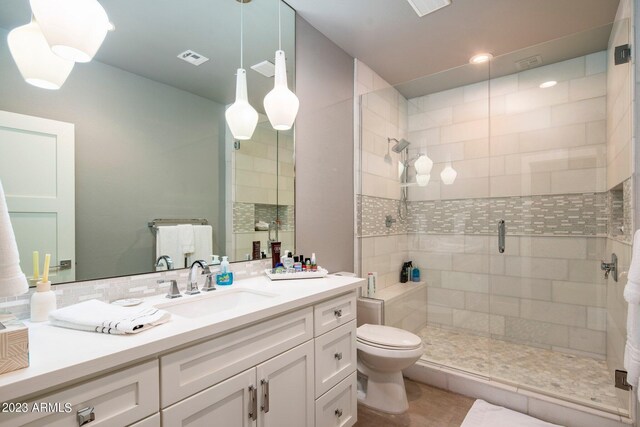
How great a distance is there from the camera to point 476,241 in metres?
2.90

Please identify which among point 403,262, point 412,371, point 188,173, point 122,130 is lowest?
point 412,371

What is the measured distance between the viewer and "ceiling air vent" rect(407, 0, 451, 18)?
1.98 meters

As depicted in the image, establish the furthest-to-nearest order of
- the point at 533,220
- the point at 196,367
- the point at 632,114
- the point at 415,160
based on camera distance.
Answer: the point at 415,160, the point at 533,220, the point at 632,114, the point at 196,367

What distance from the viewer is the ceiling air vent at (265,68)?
6.18ft

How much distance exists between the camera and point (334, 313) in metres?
1.58

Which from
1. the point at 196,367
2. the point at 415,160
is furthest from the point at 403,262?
the point at 196,367

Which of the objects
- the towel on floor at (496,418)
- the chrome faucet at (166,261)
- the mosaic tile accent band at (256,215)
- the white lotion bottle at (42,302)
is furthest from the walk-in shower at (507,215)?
the white lotion bottle at (42,302)

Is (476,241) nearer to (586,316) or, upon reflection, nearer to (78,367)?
(586,316)

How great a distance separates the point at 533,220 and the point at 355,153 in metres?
1.63

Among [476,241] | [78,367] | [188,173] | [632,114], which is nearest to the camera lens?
[78,367]

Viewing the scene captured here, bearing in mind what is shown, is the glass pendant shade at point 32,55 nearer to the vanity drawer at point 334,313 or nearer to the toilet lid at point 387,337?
the vanity drawer at point 334,313

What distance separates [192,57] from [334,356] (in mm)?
1661

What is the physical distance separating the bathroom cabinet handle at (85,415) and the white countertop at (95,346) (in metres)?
0.08

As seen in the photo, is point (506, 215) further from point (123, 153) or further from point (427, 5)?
point (123, 153)
